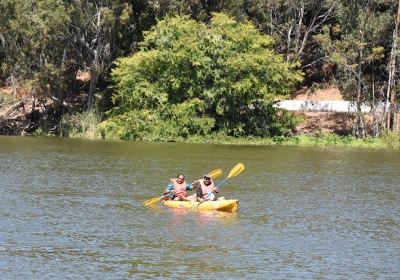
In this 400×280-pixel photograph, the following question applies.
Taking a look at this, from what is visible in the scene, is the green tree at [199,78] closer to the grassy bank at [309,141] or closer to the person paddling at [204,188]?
the grassy bank at [309,141]

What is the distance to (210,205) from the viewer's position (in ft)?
90.8

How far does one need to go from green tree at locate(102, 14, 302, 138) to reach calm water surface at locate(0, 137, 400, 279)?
14061mm

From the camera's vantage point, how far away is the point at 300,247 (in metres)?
22.1

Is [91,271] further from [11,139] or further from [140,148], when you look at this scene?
[11,139]

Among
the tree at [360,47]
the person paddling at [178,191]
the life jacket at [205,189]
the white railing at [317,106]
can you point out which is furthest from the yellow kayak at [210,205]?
the white railing at [317,106]

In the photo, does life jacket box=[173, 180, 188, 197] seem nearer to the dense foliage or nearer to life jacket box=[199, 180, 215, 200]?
life jacket box=[199, 180, 215, 200]

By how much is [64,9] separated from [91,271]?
40270 millimetres

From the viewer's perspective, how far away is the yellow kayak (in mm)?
27047

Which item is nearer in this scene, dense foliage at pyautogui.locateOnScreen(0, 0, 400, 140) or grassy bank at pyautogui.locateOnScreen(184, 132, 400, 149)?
grassy bank at pyautogui.locateOnScreen(184, 132, 400, 149)

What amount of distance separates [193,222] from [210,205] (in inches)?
86.4

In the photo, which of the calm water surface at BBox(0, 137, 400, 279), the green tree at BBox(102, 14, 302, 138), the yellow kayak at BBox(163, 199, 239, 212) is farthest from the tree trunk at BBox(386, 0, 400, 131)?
the yellow kayak at BBox(163, 199, 239, 212)

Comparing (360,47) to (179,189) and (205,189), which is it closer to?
(179,189)

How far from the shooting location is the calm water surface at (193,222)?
64.4 ft

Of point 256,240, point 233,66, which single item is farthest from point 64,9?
point 256,240
